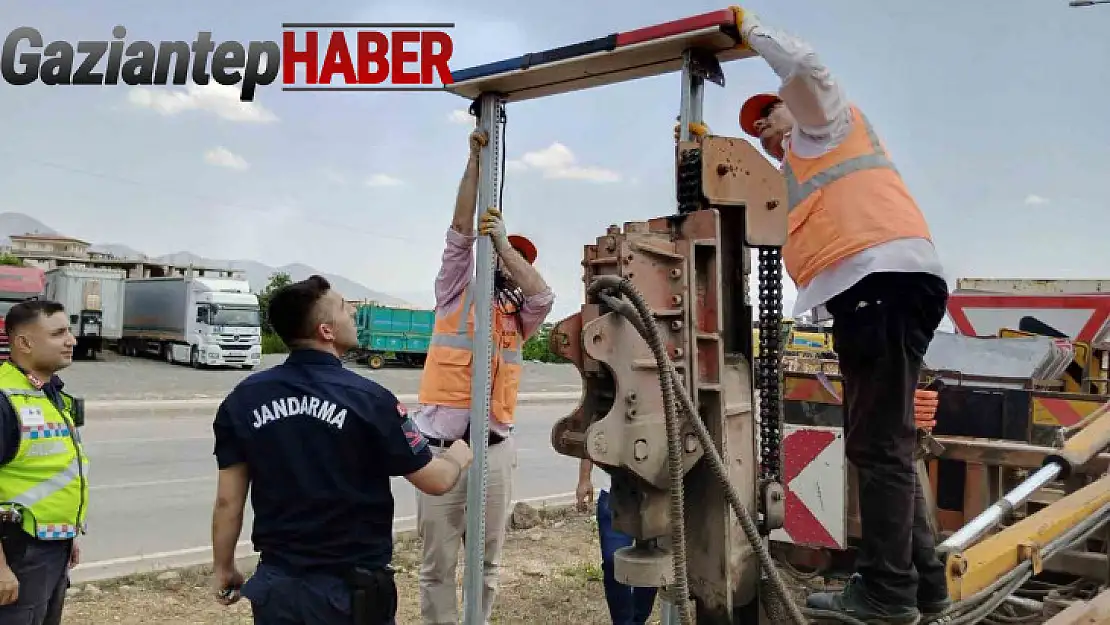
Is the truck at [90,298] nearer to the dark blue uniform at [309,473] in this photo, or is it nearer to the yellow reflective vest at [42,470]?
the yellow reflective vest at [42,470]

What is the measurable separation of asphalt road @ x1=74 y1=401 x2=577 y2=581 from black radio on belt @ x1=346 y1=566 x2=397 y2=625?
13.3 ft

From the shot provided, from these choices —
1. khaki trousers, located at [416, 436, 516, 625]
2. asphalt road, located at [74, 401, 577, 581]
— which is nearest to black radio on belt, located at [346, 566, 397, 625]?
khaki trousers, located at [416, 436, 516, 625]

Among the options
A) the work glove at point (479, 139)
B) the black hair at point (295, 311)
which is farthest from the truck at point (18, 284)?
the black hair at point (295, 311)

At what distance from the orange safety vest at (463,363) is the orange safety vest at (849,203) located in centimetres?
182

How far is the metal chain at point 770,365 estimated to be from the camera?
2668 millimetres

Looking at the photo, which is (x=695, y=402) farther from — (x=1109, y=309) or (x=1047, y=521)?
(x=1109, y=309)

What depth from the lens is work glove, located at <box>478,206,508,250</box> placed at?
11.8 feet

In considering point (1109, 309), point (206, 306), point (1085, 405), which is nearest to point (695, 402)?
point (1085, 405)

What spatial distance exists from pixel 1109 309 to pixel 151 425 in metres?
14.6

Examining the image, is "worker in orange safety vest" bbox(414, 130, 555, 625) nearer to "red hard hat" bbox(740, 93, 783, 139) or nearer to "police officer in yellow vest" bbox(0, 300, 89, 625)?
"red hard hat" bbox(740, 93, 783, 139)

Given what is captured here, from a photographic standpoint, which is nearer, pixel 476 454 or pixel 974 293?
pixel 476 454

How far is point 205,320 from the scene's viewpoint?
2972 cm

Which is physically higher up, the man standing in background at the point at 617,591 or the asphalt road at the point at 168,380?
the asphalt road at the point at 168,380

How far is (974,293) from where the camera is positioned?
773cm
